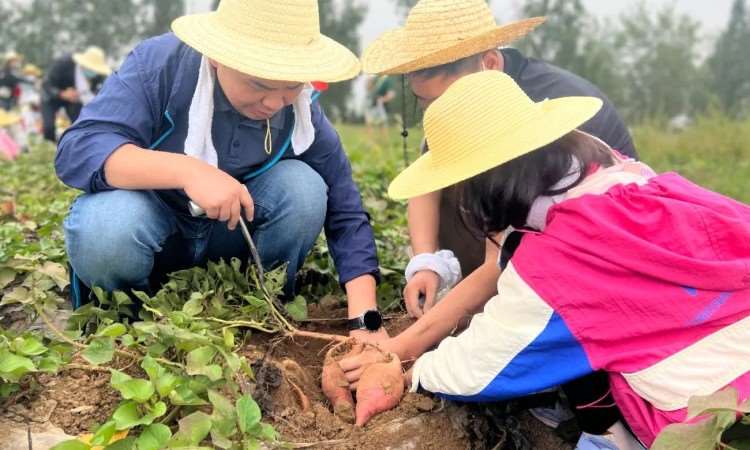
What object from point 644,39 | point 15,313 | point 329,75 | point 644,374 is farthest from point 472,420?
point 644,39

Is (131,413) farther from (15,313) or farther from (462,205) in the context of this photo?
(15,313)

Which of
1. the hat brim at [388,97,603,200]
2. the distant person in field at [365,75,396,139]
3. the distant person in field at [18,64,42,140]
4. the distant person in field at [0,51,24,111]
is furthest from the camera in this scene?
the distant person in field at [18,64,42,140]

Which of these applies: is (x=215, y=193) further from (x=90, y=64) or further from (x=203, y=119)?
(x=90, y=64)

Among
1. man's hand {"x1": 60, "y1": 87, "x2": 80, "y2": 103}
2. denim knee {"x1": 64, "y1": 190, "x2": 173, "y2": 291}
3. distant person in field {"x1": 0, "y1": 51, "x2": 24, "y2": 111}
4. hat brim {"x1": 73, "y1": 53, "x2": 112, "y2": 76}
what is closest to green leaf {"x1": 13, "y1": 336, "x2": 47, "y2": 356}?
denim knee {"x1": 64, "y1": 190, "x2": 173, "y2": 291}

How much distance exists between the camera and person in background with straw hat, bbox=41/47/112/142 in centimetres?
909

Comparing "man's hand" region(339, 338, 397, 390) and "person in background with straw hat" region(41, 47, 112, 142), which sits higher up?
"man's hand" region(339, 338, 397, 390)

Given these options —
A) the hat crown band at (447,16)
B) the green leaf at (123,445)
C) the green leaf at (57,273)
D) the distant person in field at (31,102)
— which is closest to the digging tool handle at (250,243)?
the green leaf at (57,273)

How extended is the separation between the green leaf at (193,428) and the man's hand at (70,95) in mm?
8449

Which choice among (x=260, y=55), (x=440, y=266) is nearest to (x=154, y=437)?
(x=260, y=55)

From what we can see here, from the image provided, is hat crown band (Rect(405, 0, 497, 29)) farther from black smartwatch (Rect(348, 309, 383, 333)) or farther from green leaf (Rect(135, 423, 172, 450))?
green leaf (Rect(135, 423, 172, 450))

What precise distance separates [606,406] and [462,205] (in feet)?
1.67

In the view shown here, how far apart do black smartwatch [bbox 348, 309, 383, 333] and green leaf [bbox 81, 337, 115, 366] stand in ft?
2.37

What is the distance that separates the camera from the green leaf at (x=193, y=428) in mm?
1375

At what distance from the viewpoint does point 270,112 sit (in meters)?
1.98
